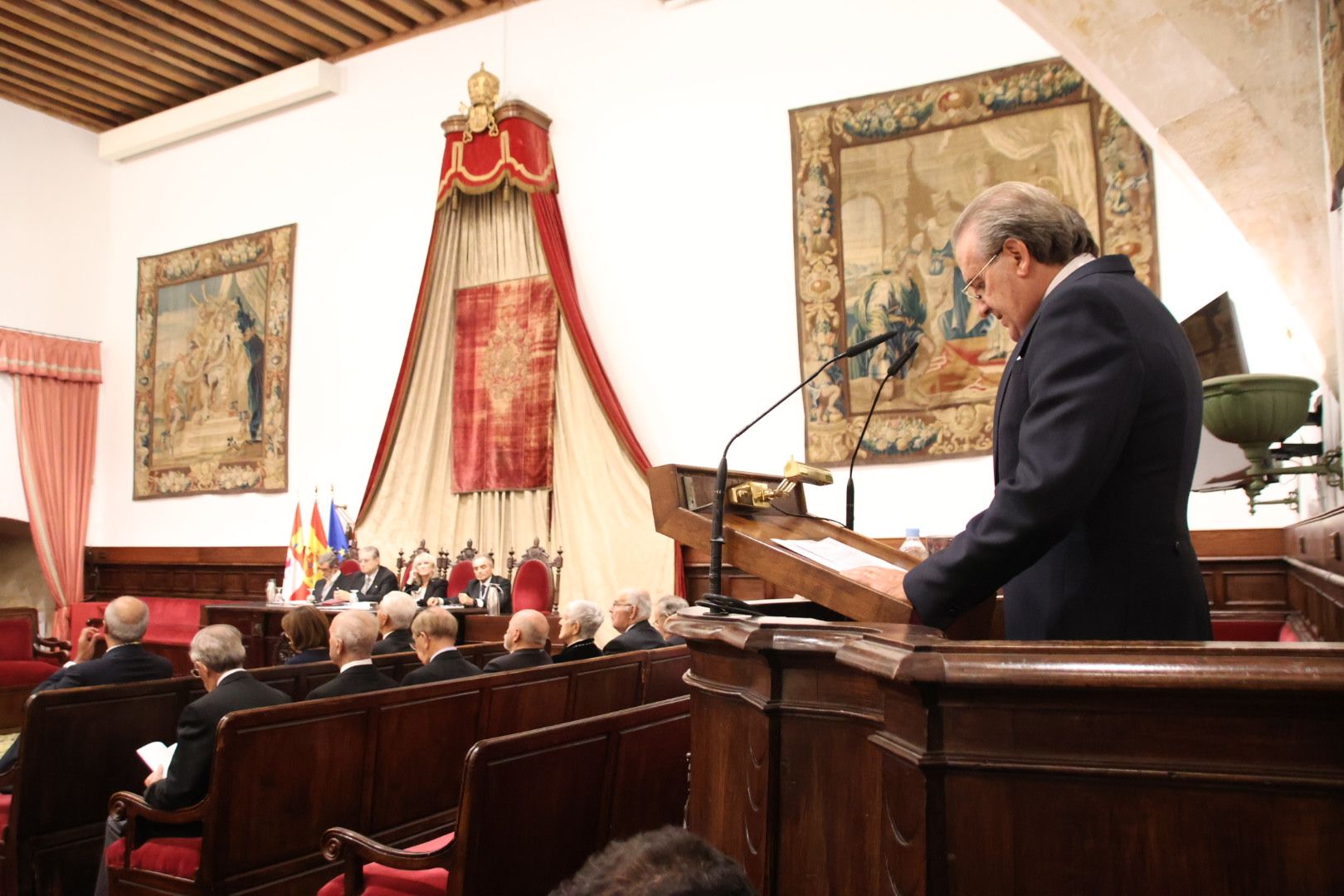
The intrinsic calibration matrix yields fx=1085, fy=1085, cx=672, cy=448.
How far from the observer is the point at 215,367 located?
11.4 m

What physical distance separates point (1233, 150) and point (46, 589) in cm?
1269

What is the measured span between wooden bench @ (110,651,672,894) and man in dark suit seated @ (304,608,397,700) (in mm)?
A: 298

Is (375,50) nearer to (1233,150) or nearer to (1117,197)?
(1117,197)

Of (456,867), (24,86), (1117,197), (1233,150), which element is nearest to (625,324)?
(1117,197)

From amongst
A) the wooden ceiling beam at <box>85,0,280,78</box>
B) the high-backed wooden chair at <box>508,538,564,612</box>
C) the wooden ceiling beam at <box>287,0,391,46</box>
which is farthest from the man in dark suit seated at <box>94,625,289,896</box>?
the wooden ceiling beam at <box>85,0,280,78</box>

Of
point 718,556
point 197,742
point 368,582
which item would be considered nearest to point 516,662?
point 197,742

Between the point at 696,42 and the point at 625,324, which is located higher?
the point at 696,42

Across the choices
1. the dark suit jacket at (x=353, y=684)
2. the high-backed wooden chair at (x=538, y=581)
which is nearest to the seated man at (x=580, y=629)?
the dark suit jacket at (x=353, y=684)

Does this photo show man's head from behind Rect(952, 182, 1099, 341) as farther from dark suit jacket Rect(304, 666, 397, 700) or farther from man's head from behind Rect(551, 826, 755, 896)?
dark suit jacket Rect(304, 666, 397, 700)

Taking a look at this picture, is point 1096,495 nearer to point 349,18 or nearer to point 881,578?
point 881,578

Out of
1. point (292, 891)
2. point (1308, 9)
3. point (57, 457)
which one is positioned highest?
point (1308, 9)

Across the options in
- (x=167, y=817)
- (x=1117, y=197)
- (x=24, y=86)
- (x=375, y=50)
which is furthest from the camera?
(x=24, y=86)

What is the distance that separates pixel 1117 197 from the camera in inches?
272

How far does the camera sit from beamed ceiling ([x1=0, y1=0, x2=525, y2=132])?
10.1 metres
